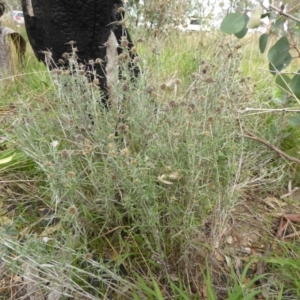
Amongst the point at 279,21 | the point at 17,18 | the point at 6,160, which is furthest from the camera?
the point at 17,18

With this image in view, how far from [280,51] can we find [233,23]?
0.70 ft

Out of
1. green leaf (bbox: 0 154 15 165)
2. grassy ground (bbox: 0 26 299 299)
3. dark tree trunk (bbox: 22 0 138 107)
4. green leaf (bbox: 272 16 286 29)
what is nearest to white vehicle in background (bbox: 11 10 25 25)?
dark tree trunk (bbox: 22 0 138 107)

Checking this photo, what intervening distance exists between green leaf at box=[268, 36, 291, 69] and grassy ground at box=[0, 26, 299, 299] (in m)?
0.19

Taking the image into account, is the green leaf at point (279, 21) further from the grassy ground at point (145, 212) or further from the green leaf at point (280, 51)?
the grassy ground at point (145, 212)

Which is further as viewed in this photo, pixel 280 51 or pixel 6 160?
pixel 6 160

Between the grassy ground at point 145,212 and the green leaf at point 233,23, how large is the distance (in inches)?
10.9

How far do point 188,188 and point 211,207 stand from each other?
166 millimetres

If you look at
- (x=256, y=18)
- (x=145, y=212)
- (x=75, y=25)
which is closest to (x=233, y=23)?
(x=256, y=18)

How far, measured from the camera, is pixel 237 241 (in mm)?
1406

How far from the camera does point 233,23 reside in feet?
3.19

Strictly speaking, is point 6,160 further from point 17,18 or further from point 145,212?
point 17,18

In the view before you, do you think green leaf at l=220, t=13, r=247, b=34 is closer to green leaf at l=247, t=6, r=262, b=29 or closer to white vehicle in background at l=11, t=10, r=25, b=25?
green leaf at l=247, t=6, r=262, b=29

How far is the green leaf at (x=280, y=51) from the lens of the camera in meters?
1.09

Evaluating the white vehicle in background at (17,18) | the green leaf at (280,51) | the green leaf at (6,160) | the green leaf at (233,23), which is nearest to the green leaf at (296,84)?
the green leaf at (280,51)
